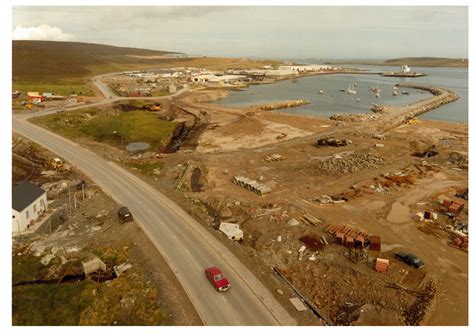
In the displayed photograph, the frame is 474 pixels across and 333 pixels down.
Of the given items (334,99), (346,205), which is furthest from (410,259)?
(334,99)

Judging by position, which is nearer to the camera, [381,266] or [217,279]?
[217,279]

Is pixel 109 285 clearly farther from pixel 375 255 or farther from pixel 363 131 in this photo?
pixel 363 131

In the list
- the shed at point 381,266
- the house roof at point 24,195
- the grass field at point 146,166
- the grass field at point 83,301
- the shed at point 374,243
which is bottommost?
the grass field at point 83,301

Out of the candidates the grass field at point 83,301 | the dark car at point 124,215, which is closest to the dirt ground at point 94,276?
the grass field at point 83,301

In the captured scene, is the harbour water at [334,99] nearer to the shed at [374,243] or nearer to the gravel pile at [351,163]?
the gravel pile at [351,163]

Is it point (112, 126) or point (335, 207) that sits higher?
point (112, 126)

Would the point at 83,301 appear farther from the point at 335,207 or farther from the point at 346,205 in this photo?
the point at 346,205

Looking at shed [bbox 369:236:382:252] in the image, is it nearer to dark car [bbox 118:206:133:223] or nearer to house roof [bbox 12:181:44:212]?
dark car [bbox 118:206:133:223]
